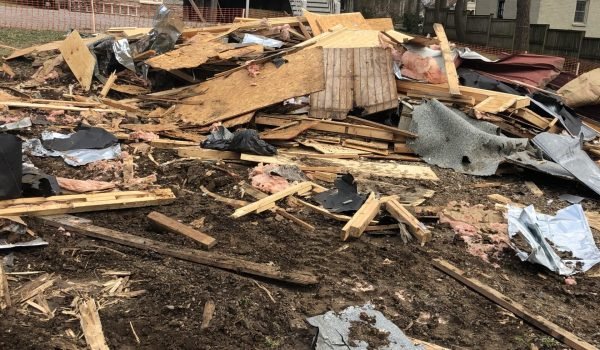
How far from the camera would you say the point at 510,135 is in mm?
8664

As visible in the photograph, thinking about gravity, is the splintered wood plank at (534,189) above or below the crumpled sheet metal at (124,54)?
below

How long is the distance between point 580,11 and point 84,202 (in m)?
29.6

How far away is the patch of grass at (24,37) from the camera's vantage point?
49.0 ft

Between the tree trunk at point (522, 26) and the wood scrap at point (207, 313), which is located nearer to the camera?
the wood scrap at point (207, 313)

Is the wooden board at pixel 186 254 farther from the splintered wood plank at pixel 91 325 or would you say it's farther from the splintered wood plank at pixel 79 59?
the splintered wood plank at pixel 79 59

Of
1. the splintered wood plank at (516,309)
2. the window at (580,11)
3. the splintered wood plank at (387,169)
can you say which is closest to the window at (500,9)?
the window at (580,11)

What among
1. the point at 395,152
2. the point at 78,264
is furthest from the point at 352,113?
the point at 78,264

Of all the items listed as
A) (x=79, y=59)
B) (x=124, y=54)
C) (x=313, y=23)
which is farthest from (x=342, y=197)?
(x=79, y=59)

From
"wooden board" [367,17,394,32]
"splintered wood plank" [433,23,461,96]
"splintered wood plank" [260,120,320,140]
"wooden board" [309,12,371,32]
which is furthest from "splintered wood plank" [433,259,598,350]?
"wooden board" [367,17,394,32]

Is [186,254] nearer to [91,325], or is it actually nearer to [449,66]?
[91,325]

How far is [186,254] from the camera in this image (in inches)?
174

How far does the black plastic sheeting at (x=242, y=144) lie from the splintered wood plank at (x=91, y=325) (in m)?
3.96

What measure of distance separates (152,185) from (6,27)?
1558 centimetres

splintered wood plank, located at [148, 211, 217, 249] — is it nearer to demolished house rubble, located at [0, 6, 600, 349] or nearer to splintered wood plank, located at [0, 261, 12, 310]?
demolished house rubble, located at [0, 6, 600, 349]
